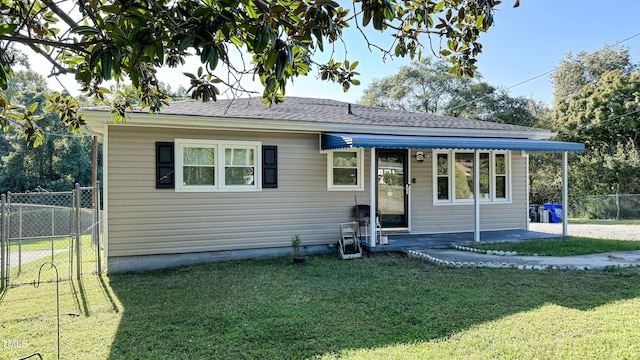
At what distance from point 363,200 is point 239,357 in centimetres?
546

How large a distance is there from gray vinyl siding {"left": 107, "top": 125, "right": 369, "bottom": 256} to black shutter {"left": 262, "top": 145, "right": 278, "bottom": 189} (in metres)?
0.10

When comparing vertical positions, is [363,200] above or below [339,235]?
above

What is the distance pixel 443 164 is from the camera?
29.7ft

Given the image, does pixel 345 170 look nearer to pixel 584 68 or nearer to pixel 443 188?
pixel 443 188

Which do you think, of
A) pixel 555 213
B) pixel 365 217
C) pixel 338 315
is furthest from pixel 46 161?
pixel 555 213

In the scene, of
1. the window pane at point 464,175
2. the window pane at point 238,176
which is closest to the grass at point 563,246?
the window pane at point 464,175

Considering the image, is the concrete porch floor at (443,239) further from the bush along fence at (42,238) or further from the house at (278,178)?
the bush along fence at (42,238)

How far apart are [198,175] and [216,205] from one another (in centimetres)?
70

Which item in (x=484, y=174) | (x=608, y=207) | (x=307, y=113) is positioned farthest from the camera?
(x=608, y=207)

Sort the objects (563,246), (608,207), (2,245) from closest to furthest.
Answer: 1. (2,245)
2. (563,246)
3. (608,207)

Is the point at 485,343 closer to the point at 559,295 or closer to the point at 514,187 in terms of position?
the point at 559,295

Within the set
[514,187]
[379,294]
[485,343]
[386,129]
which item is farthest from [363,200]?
[485,343]

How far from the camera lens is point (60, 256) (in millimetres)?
8578

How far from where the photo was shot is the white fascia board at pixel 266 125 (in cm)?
650
